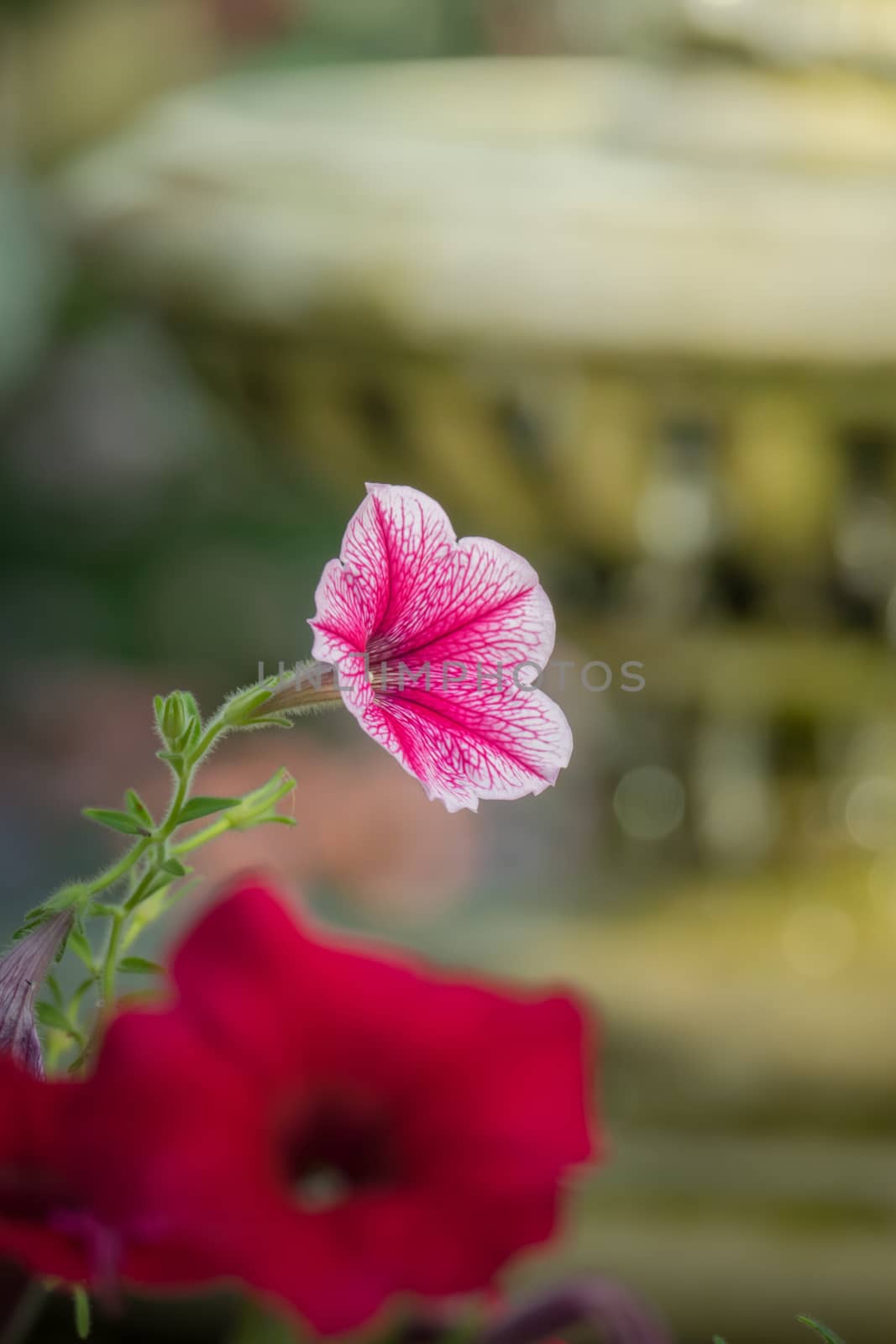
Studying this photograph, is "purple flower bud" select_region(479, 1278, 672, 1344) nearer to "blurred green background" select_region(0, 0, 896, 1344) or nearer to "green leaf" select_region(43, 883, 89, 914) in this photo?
"green leaf" select_region(43, 883, 89, 914)

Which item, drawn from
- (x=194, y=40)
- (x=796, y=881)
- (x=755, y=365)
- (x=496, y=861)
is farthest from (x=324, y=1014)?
(x=194, y=40)

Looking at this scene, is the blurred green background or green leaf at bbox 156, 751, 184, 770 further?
the blurred green background

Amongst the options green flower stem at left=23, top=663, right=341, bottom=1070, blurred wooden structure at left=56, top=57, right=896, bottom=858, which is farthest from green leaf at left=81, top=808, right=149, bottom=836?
blurred wooden structure at left=56, top=57, right=896, bottom=858

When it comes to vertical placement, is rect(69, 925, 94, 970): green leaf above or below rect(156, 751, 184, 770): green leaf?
below

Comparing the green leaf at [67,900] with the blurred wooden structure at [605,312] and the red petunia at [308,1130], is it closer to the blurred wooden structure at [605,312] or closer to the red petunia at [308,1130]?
the red petunia at [308,1130]

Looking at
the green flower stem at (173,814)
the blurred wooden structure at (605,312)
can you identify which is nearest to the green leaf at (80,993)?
the green flower stem at (173,814)

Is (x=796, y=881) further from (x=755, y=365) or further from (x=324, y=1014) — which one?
(x=324, y=1014)

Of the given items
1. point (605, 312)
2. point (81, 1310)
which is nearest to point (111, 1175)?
point (81, 1310)

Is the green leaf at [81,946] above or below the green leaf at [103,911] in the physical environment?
below
